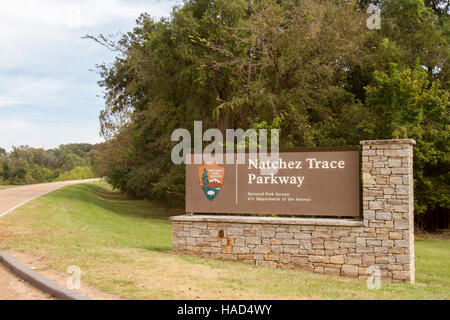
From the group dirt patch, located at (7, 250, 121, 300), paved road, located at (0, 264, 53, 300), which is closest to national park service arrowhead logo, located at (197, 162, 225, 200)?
dirt patch, located at (7, 250, 121, 300)

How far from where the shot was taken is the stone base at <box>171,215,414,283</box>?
988 cm

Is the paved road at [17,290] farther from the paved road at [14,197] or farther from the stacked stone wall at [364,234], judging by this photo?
the paved road at [14,197]

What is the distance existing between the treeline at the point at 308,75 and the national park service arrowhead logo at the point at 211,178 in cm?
817

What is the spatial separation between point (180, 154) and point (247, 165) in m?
15.1

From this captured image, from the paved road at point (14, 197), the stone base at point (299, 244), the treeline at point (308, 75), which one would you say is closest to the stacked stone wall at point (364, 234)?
the stone base at point (299, 244)

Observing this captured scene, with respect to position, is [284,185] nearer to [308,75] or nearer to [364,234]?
[364,234]

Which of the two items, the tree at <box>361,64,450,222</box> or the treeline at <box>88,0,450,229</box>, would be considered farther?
the treeline at <box>88,0,450,229</box>

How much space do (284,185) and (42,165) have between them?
390 ft

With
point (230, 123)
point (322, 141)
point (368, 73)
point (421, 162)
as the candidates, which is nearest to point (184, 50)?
point (230, 123)

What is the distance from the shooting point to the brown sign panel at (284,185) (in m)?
10.6

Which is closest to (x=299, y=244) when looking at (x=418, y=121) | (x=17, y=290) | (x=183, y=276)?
(x=183, y=276)

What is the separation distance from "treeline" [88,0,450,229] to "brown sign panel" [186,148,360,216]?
837 cm

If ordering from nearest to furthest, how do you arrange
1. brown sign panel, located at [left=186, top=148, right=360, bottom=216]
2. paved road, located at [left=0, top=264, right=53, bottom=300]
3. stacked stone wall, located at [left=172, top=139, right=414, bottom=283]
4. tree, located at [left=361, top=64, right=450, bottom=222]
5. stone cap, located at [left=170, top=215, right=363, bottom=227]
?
paved road, located at [left=0, top=264, right=53, bottom=300]
stacked stone wall, located at [left=172, top=139, right=414, bottom=283]
stone cap, located at [left=170, top=215, right=363, bottom=227]
brown sign panel, located at [left=186, top=148, right=360, bottom=216]
tree, located at [left=361, top=64, right=450, bottom=222]

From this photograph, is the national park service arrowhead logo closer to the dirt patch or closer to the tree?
the dirt patch
